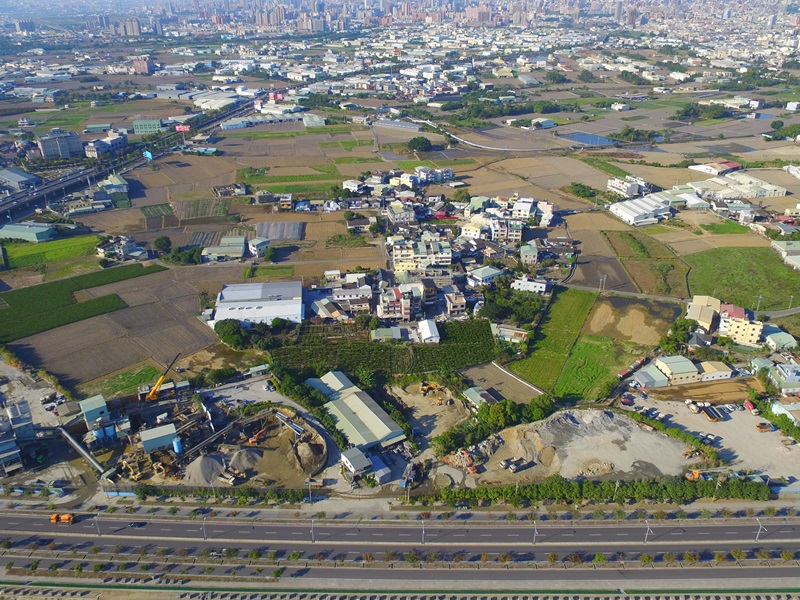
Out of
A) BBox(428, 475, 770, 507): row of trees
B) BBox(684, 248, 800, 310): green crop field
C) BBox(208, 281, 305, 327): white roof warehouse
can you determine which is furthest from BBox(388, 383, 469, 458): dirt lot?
BBox(684, 248, 800, 310): green crop field

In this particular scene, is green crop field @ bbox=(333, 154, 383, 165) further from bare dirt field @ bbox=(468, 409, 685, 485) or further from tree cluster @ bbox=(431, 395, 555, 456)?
bare dirt field @ bbox=(468, 409, 685, 485)

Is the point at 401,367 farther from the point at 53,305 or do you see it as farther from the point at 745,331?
the point at 53,305

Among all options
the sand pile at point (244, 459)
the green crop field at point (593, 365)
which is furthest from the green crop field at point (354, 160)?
the sand pile at point (244, 459)

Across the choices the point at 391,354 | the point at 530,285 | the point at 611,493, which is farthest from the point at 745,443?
the point at 391,354

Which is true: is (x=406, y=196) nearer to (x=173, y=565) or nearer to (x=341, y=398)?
(x=341, y=398)

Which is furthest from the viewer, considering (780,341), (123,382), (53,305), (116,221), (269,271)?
(116,221)

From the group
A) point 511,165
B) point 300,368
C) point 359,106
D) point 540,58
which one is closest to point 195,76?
point 359,106

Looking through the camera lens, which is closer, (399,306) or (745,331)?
(745,331)

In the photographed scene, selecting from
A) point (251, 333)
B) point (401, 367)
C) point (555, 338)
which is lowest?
point (401, 367)
